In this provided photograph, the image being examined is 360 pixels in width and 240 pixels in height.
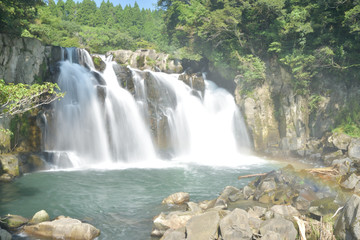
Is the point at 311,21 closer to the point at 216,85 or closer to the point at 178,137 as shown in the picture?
the point at 216,85

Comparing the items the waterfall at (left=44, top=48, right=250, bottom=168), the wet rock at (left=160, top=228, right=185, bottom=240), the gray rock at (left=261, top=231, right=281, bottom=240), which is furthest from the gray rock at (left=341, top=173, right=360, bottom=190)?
the waterfall at (left=44, top=48, right=250, bottom=168)

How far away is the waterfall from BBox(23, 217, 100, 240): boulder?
11419mm

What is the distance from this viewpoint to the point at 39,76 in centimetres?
2128

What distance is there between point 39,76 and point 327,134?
24.4 meters

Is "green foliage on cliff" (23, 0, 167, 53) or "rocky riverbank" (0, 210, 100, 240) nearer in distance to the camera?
"rocky riverbank" (0, 210, 100, 240)

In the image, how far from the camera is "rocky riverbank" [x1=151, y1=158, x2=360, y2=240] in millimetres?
7880

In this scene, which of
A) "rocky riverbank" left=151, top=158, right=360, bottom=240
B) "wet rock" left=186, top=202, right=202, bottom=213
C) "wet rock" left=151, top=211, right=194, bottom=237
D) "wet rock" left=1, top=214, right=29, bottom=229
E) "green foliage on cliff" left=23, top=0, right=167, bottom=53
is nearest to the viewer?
"rocky riverbank" left=151, top=158, right=360, bottom=240

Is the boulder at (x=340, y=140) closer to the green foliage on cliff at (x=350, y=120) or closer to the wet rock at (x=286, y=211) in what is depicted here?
the green foliage on cliff at (x=350, y=120)

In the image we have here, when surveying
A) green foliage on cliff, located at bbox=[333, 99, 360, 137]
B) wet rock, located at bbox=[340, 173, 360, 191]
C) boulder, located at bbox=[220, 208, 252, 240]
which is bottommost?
boulder, located at bbox=[220, 208, 252, 240]

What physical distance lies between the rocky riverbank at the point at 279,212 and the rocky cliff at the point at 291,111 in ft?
27.7

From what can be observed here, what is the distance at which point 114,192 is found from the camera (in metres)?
15.2

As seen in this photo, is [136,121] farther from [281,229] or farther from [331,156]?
[281,229]

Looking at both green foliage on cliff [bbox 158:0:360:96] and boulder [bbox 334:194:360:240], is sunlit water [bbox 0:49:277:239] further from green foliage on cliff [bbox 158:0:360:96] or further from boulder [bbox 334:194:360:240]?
boulder [bbox 334:194:360:240]

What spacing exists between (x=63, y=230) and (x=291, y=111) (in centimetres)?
2296
